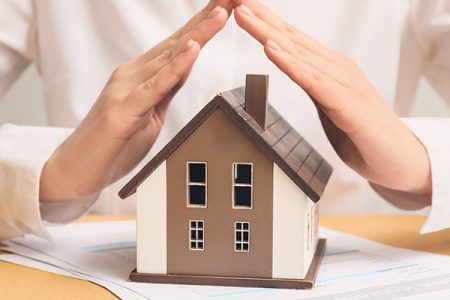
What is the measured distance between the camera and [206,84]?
1184mm

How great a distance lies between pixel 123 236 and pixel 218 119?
28cm

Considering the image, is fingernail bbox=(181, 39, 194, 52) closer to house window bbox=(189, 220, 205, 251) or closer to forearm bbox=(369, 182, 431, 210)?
house window bbox=(189, 220, 205, 251)

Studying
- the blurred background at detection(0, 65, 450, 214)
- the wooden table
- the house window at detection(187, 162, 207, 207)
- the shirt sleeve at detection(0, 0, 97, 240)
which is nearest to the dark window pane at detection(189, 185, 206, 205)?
the house window at detection(187, 162, 207, 207)

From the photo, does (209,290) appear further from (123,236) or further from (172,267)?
→ (123,236)

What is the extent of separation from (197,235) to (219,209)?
Result: 1.3 inches

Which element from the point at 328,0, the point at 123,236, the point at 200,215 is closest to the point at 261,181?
the point at 200,215

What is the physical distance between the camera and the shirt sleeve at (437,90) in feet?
2.81

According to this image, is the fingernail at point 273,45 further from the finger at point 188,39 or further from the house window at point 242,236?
the house window at point 242,236

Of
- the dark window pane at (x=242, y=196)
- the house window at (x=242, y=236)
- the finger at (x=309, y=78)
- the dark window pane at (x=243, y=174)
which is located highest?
the finger at (x=309, y=78)

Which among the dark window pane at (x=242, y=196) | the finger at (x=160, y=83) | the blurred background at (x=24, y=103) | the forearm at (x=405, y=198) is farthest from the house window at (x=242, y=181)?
the blurred background at (x=24, y=103)

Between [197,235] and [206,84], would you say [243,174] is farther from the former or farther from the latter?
[206,84]

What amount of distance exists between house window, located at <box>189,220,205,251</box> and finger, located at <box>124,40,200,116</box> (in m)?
0.12

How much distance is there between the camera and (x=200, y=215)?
0.73m

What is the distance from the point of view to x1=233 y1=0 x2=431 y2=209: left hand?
29.1 inches
